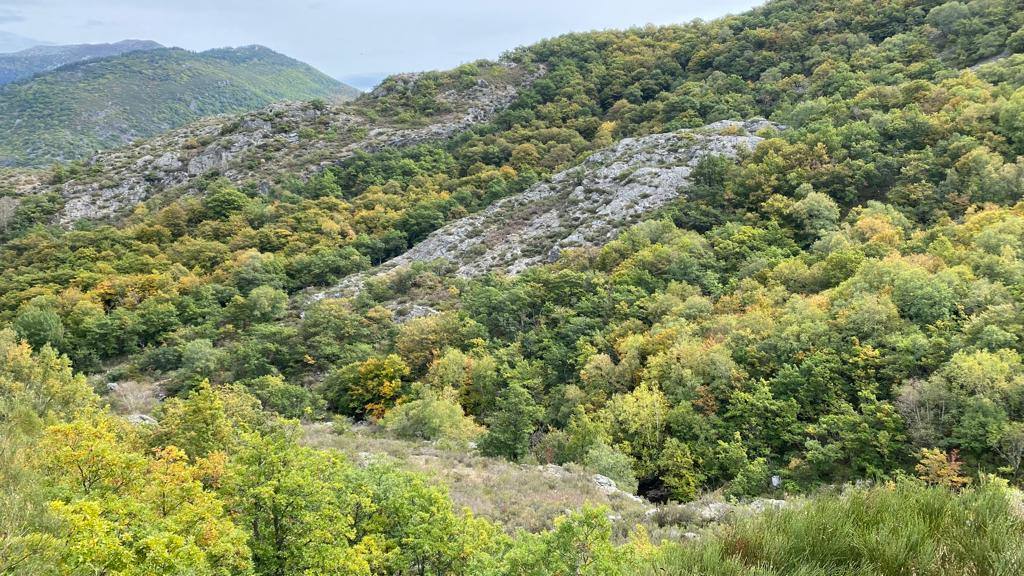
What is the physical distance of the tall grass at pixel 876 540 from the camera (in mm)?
2984

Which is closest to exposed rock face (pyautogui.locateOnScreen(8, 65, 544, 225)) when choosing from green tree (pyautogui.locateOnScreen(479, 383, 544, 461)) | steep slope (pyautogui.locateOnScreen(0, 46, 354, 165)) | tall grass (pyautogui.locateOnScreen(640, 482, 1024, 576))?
green tree (pyautogui.locateOnScreen(479, 383, 544, 461))

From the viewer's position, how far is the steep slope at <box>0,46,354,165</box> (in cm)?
12941

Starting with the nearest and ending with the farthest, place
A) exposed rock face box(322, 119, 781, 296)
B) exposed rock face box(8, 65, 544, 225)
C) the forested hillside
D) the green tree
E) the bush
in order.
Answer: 1. the forested hillside
2. the green tree
3. the bush
4. exposed rock face box(322, 119, 781, 296)
5. exposed rock face box(8, 65, 544, 225)

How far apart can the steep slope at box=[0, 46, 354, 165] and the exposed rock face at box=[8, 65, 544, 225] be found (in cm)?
6542

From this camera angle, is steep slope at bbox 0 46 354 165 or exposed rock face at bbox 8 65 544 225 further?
steep slope at bbox 0 46 354 165

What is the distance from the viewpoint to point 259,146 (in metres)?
83.1

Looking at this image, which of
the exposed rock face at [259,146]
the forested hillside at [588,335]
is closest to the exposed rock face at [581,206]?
the forested hillside at [588,335]

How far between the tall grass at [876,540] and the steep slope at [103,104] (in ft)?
550

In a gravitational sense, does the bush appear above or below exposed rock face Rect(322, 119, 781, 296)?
below

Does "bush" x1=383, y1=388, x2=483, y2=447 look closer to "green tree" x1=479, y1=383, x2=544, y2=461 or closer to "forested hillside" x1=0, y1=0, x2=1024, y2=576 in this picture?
"forested hillside" x1=0, y1=0, x2=1024, y2=576

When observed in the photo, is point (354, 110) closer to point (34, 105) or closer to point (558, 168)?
point (558, 168)

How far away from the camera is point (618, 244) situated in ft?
151

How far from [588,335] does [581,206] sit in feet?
78.5

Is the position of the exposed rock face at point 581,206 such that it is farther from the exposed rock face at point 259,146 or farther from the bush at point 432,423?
the exposed rock face at point 259,146
